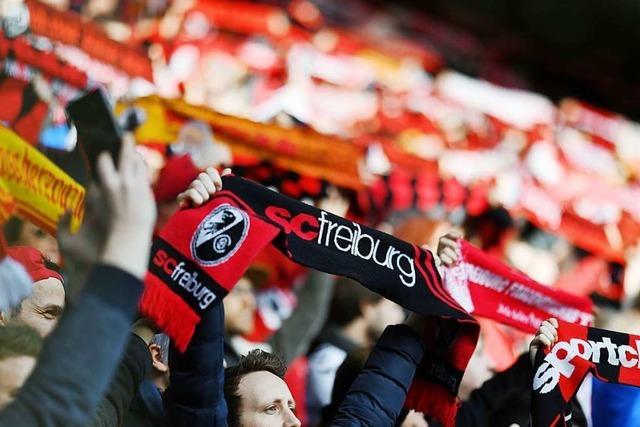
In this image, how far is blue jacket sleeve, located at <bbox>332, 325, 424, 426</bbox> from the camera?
2.24 metres

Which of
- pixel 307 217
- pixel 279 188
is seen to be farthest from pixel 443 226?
pixel 307 217

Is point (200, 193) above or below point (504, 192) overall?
A: below

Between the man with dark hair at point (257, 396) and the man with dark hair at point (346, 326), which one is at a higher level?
the man with dark hair at point (346, 326)

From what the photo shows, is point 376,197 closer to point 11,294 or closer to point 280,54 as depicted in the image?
point 280,54

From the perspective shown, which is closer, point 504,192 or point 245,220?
point 245,220

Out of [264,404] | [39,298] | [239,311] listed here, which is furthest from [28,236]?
[239,311]

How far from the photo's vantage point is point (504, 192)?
18.3ft

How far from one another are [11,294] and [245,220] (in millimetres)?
481

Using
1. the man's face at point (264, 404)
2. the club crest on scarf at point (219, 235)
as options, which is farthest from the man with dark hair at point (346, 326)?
the club crest on scarf at point (219, 235)

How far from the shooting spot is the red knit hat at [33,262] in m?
2.00

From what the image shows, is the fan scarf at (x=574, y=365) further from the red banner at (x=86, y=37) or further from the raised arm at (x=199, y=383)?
the red banner at (x=86, y=37)

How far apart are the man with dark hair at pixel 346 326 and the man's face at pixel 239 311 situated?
21cm

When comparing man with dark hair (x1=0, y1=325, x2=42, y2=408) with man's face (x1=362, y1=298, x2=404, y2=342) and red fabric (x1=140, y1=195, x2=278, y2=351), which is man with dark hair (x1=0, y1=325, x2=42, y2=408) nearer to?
red fabric (x1=140, y1=195, x2=278, y2=351)

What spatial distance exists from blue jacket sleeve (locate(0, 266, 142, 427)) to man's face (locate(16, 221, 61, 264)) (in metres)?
0.53
